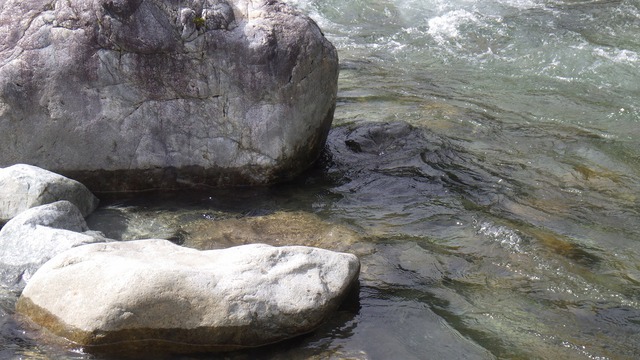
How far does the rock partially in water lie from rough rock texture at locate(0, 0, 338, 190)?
0.61m

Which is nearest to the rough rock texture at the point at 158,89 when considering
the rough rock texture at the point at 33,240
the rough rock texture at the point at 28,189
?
the rough rock texture at the point at 28,189

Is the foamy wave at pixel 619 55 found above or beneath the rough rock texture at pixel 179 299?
above

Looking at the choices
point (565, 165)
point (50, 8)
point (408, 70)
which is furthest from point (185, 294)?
point (408, 70)

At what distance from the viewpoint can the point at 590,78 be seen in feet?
30.2

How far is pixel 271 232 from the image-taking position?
6.03m

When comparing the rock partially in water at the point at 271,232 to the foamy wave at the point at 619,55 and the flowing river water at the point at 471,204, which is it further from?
the foamy wave at the point at 619,55

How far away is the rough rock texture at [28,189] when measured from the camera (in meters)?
5.77

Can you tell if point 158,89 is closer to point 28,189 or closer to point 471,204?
point 28,189

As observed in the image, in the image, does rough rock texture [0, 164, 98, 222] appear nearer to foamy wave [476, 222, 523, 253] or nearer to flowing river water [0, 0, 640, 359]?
flowing river water [0, 0, 640, 359]

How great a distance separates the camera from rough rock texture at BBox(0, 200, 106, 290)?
512 cm

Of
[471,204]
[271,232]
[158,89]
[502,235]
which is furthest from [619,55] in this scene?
[158,89]

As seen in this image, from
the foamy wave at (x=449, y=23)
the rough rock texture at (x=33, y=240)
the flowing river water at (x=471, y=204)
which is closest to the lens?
the flowing river water at (x=471, y=204)

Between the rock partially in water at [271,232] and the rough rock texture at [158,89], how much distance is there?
0.61 metres

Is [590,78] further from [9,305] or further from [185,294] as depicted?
[9,305]
